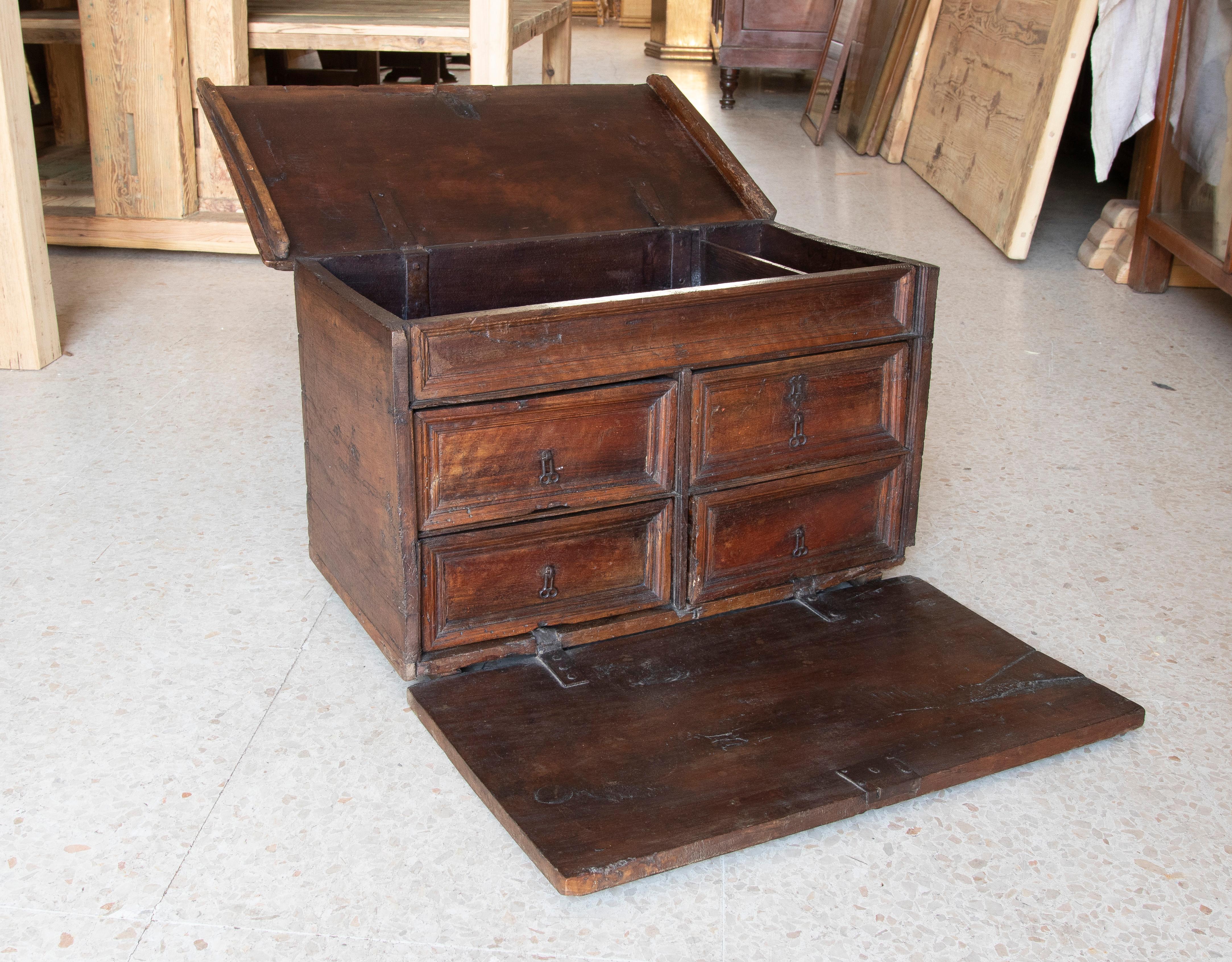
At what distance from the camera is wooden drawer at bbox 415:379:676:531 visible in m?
1.70

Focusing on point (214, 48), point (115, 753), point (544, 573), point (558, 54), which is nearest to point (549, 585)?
point (544, 573)

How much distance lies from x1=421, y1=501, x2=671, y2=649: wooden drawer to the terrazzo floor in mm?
171

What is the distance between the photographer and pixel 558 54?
545 cm

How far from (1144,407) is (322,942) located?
2.55 meters

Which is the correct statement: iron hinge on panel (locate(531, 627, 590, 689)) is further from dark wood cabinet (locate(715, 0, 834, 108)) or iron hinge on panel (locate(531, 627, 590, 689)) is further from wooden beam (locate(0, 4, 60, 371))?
dark wood cabinet (locate(715, 0, 834, 108))

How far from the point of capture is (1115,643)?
2037 mm

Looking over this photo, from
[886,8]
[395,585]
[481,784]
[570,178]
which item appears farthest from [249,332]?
[886,8]

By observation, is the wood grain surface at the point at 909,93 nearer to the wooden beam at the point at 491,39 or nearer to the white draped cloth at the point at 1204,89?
the white draped cloth at the point at 1204,89

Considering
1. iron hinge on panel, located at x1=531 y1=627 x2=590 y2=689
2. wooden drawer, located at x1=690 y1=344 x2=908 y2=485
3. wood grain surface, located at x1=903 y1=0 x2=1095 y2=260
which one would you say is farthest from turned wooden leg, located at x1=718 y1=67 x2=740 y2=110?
iron hinge on panel, located at x1=531 y1=627 x2=590 y2=689

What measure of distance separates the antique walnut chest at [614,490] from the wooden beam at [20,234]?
107 cm

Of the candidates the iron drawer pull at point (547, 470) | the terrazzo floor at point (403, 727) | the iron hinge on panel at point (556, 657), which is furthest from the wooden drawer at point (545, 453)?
the terrazzo floor at point (403, 727)

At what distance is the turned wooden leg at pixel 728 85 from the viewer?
737cm

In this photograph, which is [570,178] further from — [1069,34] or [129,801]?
[1069,34]

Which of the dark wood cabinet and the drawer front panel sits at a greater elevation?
the dark wood cabinet
